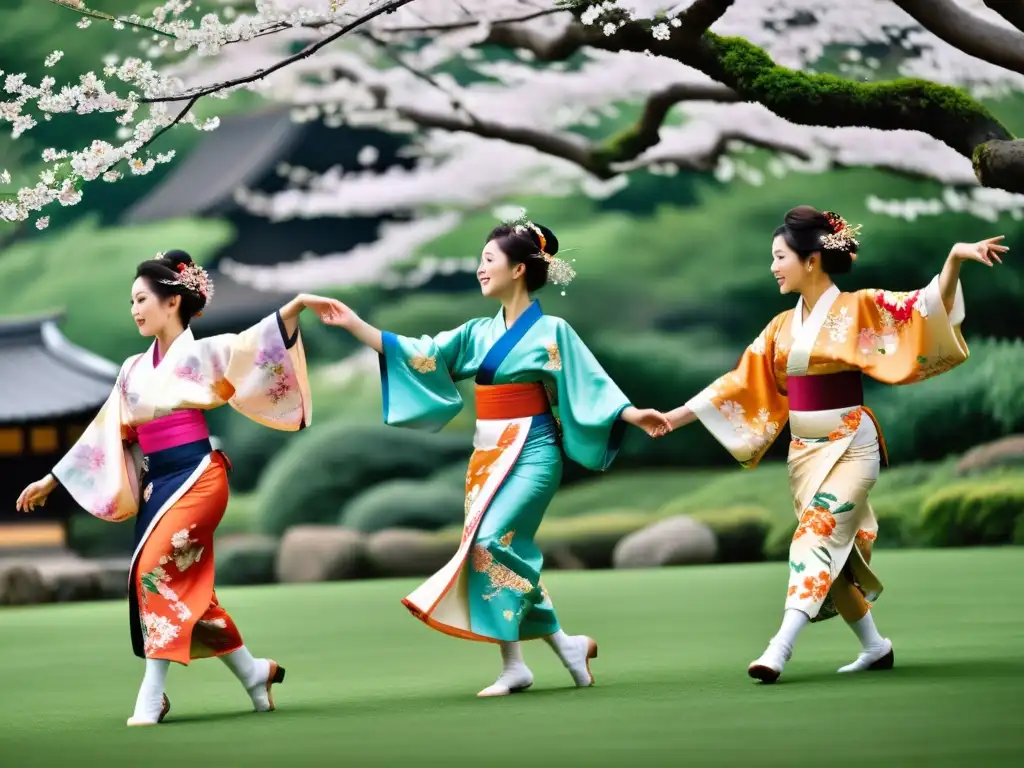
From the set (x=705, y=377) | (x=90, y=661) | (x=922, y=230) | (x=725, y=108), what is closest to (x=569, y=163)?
(x=725, y=108)

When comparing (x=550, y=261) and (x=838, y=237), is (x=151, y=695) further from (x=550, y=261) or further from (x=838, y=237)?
(x=838, y=237)

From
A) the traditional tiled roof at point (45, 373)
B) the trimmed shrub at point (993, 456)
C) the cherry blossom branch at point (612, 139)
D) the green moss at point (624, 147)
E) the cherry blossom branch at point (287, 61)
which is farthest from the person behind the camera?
the trimmed shrub at point (993, 456)

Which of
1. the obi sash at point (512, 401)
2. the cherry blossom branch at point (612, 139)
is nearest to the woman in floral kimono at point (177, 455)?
the obi sash at point (512, 401)

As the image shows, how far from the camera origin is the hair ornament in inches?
180

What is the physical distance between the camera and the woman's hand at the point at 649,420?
4527mm

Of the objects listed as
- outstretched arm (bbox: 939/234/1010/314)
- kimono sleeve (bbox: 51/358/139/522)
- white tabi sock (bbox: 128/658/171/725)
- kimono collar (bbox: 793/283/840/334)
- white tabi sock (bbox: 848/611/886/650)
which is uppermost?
outstretched arm (bbox: 939/234/1010/314)

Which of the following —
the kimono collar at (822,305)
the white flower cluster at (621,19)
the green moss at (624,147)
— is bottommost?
the green moss at (624,147)

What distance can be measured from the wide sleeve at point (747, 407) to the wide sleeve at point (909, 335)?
354 mm

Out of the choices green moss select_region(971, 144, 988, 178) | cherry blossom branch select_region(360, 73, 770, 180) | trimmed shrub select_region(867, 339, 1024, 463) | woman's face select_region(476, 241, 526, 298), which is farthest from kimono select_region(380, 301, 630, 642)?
trimmed shrub select_region(867, 339, 1024, 463)

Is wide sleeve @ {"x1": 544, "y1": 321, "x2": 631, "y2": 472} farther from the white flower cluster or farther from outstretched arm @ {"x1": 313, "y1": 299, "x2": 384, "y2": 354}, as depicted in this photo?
the white flower cluster

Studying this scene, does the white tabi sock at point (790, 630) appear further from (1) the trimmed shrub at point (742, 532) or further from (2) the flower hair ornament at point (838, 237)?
(1) the trimmed shrub at point (742, 532)

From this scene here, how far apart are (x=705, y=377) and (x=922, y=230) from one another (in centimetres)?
197

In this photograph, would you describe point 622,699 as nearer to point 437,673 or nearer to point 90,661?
point 437,673

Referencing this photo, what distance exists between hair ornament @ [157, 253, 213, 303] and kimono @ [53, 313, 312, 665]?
0.14 metres
